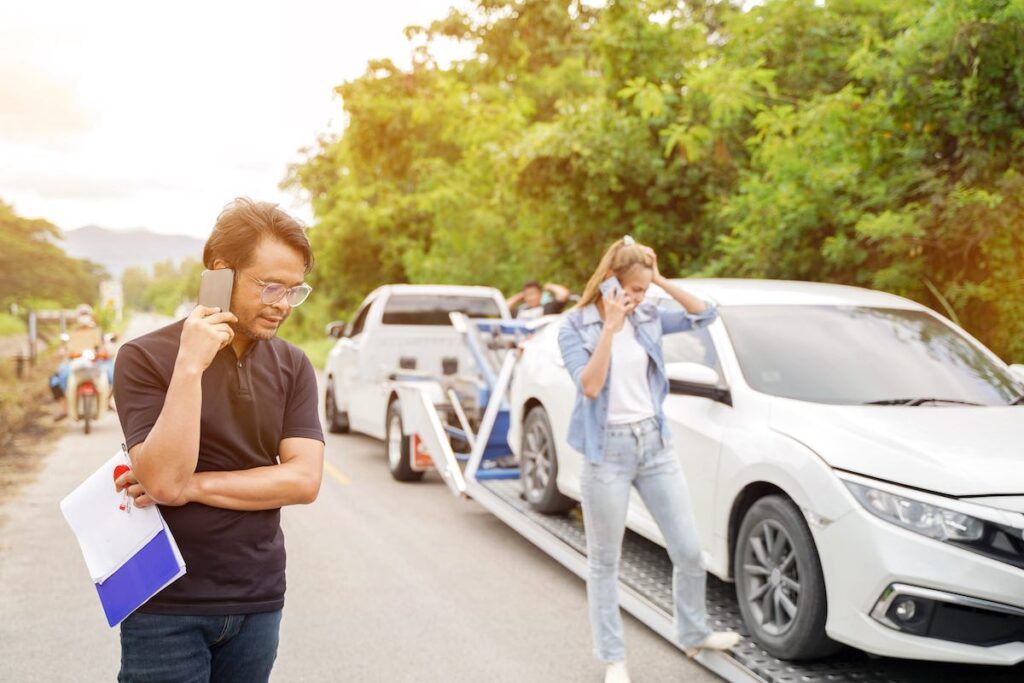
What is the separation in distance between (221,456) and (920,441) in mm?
3085

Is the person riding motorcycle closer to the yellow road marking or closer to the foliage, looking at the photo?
the yellow road marking

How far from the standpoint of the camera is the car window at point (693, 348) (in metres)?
5.56

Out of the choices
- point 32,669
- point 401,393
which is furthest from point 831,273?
point 32,669

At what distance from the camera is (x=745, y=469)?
4.81 metres

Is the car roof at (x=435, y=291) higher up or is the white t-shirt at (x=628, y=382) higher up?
the car roof at (x=435, y=291)

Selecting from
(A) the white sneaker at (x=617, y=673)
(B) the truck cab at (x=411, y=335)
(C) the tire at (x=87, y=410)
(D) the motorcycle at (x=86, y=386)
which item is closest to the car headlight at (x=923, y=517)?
(A) the white sneaker at (x=617, y=673)

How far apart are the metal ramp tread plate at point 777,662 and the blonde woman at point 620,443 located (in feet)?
0.86

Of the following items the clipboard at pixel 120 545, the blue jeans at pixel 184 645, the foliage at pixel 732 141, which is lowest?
the blue jeans at pixel 184 645

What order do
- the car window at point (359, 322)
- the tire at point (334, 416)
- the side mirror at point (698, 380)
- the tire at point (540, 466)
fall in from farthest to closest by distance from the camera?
the tire at point (334, 416), the car window at point (359, 322), the tire at point (540, 466), the side mirror at point (698, 380)

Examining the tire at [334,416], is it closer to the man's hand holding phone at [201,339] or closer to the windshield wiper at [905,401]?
the windshield wiper at [905,401]

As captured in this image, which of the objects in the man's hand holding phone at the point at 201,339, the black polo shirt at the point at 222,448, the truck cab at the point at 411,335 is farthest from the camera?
the truck cab at the point at 411,335

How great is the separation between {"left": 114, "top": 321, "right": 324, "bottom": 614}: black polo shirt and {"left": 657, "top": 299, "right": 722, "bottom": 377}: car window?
3333 mm

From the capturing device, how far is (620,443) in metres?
4.46

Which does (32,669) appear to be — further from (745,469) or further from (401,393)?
(401,393)
